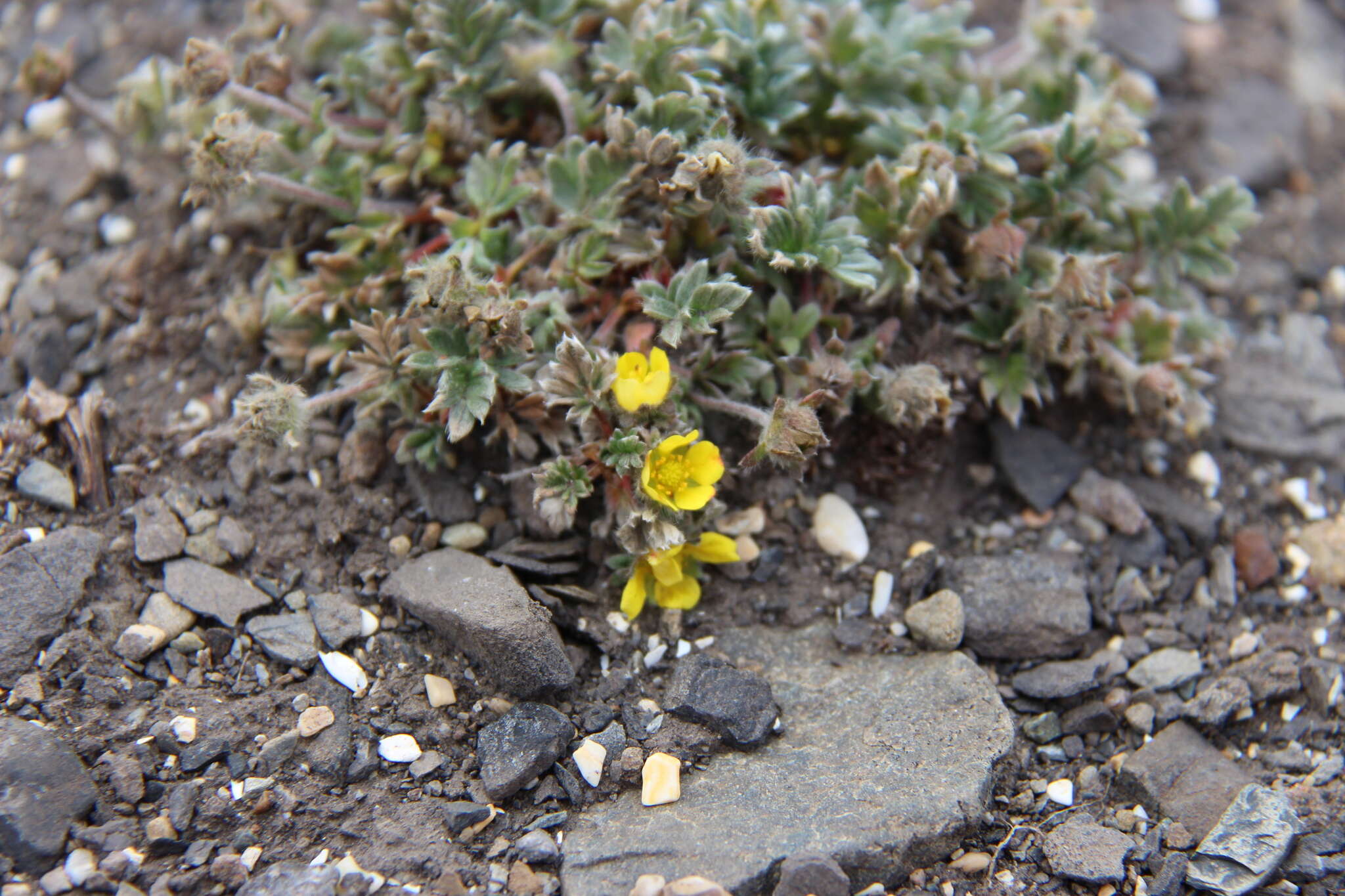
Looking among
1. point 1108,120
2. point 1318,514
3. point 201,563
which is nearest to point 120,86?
point 201,563

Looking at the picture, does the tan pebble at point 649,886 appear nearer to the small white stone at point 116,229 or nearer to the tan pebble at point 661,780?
the tan pebble at point 661,780

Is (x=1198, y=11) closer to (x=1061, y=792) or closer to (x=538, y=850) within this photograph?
(x=1061, y=792)

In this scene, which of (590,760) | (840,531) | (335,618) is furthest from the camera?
(840,531)

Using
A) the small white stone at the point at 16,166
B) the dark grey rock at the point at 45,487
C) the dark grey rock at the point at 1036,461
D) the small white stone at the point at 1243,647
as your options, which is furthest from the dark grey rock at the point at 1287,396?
the small white stone at the point at 16,166

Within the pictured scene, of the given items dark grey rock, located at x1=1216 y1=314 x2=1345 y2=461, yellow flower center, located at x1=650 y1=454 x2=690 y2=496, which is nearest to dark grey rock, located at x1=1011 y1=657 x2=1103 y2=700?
yellow flower center, located at x1=650 y1=454 x2=690 y2=496

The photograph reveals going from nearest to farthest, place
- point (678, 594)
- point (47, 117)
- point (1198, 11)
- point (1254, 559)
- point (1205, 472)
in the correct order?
point (678, 594)
point (1254, 559)
point (1205, 472)
point (47, 117)
point (1198, 11)

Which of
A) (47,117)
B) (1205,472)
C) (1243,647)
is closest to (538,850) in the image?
(1243,647)

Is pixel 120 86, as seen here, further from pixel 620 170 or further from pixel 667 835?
pixel 667 835
